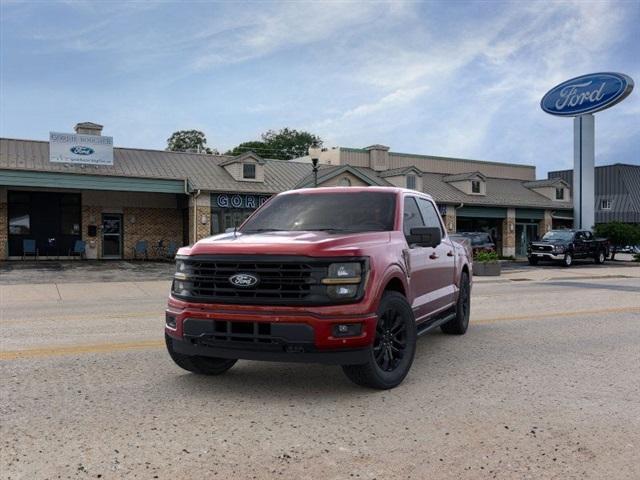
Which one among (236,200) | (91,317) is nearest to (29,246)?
(236,200)

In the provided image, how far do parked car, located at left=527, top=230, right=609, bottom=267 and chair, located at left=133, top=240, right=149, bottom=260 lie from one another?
19106 mm

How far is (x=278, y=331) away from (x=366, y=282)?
0.82 meters

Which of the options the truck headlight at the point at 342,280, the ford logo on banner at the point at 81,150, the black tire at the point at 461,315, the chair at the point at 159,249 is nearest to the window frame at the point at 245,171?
the chair at the point at 159,249

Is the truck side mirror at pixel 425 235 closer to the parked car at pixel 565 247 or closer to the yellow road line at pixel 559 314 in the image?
the yellow road line at pixel 559 314

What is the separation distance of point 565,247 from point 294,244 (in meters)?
26.9

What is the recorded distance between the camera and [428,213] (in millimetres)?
7336

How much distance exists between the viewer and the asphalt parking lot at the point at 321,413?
368 cm

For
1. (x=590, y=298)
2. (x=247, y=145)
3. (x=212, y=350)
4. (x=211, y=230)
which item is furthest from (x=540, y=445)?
(x=247, y=145)

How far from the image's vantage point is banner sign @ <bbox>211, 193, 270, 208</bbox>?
29641mm

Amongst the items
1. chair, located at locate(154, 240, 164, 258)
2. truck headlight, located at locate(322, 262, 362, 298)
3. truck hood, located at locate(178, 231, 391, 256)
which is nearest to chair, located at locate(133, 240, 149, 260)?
chair, located at locate(154, 240, 164, 258)

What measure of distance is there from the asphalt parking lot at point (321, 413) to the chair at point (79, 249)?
2138cm

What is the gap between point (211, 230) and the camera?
1159 inches

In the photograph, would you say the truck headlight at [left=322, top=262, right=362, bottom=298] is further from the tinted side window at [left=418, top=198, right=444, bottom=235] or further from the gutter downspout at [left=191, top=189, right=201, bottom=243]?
the gutter downspout at [left=191, top=189, right=201, bottom=243]

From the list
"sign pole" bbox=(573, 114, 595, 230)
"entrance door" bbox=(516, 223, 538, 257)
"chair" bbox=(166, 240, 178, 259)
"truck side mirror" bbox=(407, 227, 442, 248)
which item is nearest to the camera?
"truck side mirror" bbox=(407, 227, 442, 248)
